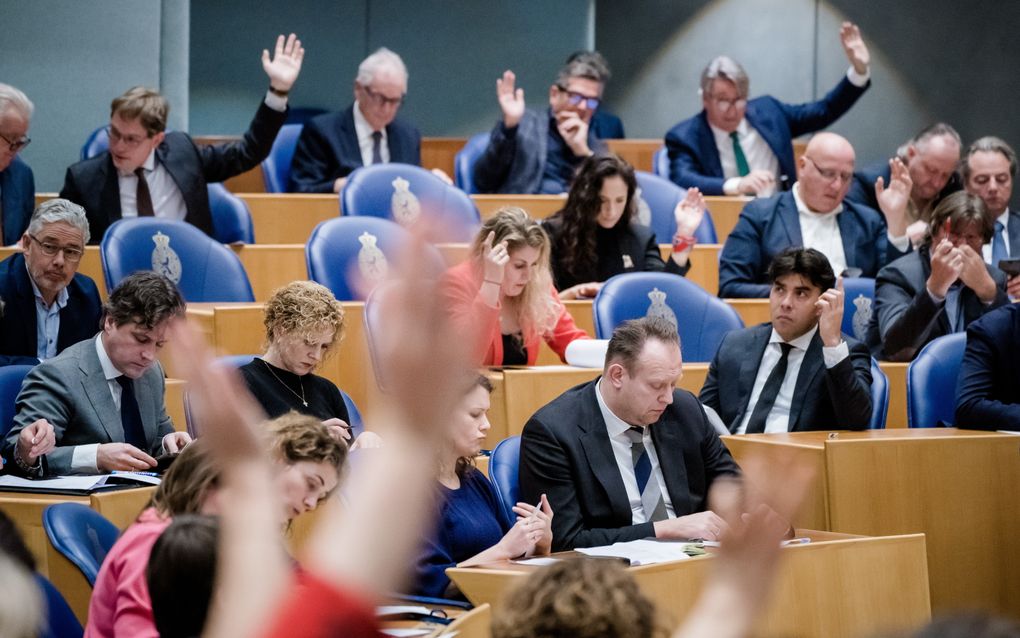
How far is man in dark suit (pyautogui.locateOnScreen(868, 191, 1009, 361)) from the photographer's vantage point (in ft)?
14.1

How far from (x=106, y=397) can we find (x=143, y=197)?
1.76m

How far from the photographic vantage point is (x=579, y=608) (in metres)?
1.14

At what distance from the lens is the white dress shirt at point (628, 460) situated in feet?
10.4

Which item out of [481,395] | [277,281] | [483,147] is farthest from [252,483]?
[483,147]

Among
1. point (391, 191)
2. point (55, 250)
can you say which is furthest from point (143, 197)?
point (55, 250)

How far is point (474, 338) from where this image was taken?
0.64 m

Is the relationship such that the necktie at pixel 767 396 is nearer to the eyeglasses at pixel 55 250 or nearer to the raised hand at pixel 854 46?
the eyeglasses at pixel 55 250

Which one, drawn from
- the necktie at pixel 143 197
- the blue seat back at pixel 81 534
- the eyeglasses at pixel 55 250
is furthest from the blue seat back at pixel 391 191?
the blue seat back at pixel 81 534

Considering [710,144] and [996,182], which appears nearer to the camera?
[996,182]

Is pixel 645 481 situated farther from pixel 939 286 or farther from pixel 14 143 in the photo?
pixel 14 143

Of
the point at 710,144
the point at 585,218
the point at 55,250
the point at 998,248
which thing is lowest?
the point at 55,250

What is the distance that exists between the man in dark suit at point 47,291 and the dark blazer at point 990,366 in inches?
98.8

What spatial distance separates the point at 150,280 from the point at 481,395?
2.81 feet

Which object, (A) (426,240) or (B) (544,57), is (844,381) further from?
(B) (544,57)
